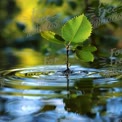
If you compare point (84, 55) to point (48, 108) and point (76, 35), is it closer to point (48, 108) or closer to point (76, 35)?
point (76, 35)

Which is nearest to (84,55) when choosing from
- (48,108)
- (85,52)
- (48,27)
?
(85,52)

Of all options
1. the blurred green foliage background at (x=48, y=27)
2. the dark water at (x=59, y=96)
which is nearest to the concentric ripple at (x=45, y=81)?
the dark water at (x=59, y=96)

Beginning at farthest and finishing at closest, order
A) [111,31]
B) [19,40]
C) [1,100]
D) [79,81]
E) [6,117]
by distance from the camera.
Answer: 1. [19,40]
2. [111,31]
3. [79,81]
4. [1,100]
5. [6,117]

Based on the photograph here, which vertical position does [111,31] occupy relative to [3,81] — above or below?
above

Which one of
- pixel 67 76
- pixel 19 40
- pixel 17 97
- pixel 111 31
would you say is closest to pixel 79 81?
pixel 67 76

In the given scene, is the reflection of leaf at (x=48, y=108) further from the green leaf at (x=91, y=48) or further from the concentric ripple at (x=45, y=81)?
the green leaf at (x=91, y=48)

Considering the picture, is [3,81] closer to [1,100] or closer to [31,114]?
[1,100]

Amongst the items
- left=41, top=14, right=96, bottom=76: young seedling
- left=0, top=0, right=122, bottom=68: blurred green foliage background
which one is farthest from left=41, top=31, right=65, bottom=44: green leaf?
left=0, top=0, right=122, bottom=68: blurred green foliage background
